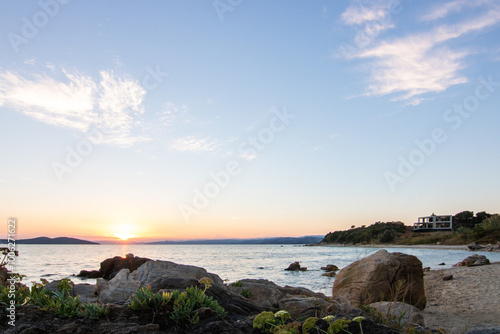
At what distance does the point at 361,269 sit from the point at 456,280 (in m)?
10.8

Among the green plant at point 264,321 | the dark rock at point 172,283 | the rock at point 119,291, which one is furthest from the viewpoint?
the rock at point 119,291

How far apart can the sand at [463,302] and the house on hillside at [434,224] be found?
91103 millimetres

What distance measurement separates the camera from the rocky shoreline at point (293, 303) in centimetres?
451

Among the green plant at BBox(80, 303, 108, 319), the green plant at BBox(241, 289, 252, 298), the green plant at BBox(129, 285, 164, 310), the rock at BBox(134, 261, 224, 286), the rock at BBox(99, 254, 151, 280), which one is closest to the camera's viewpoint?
the green plant at BBox(80, 303, 108, 319)

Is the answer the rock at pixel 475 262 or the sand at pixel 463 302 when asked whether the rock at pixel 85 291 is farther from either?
the rock at pixel 475 262

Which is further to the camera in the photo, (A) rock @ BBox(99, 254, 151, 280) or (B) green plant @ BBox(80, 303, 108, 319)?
(A) rock @ BBox(99, 254, 151, 280)

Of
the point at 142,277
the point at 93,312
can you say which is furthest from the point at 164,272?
the point at 93,312

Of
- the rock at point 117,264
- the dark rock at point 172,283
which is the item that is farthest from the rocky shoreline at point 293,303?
the rock at point 117,264

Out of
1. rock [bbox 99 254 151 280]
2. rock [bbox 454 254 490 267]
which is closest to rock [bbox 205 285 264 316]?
rock [bbox 99 254 151 280]

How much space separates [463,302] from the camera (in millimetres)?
14047

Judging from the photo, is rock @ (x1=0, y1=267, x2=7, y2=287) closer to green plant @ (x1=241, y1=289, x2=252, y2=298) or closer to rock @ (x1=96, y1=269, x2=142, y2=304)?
rock @ (x1=96, y1=269, x2=142, y2=304)

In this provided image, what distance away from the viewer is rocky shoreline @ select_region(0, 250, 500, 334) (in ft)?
14.8

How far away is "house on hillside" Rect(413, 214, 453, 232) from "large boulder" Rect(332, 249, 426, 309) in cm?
10076

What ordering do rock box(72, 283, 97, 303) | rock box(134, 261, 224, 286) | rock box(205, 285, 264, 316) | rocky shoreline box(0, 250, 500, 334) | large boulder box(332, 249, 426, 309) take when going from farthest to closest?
large boulder box(332, 249, 426, 309), rock box(72, 283, 97, 303), rock box(134, 261, 224, 286), rock box(205, 285, 264, 316), rocky shoreline box(0, 250, 500, 334)
